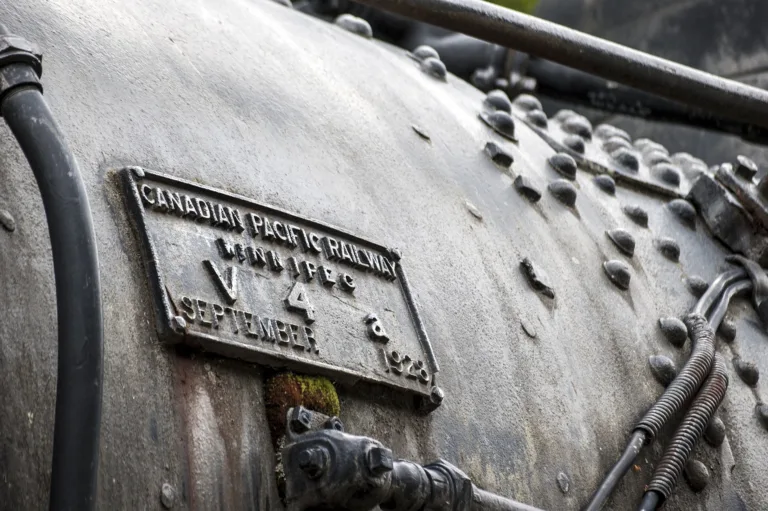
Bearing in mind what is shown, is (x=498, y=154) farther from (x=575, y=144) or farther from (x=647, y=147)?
(x=647, y=147)

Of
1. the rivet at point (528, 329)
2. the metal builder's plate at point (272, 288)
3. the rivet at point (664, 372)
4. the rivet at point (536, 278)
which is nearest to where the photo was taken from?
the metal builder's plate at point (272, 288)

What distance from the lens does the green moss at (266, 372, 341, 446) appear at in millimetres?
1363

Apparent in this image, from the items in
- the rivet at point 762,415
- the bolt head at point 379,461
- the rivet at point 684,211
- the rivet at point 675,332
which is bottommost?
the bolt head at point 379,461

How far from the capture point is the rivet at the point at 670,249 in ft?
7.82

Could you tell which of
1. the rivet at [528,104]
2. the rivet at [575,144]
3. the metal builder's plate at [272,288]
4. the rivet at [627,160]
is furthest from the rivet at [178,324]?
the rivet at [528,104]

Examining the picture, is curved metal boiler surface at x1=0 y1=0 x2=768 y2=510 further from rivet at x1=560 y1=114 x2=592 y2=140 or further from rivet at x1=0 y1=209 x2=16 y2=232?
rivet at x1=560 y1=114 x2=592 y2=140

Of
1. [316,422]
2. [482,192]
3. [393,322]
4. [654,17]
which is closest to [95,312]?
[316,422]

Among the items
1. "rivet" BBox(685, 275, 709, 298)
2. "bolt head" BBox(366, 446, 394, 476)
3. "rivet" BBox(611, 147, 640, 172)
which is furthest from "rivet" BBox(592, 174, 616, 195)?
"bolt head" BBox(366, 446, 394, 476)

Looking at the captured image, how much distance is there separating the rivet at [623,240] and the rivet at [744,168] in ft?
1.14

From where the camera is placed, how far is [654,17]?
13.0 feet

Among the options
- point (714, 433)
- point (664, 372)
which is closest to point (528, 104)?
point (664, 372)

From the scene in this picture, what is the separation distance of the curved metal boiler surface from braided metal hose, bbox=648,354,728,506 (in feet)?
0.12

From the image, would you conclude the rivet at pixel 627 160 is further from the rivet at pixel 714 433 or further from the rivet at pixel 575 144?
the rivet at pixel 714 433

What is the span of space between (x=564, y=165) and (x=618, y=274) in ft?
0.98
